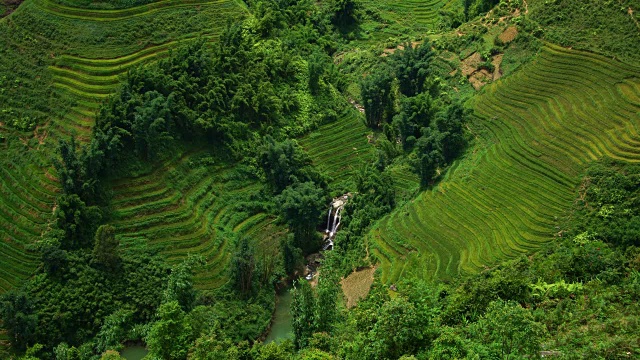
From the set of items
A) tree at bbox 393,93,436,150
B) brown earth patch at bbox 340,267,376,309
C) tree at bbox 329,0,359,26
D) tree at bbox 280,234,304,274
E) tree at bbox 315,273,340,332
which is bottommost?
brown earth patch at bbox 340,267,376,309

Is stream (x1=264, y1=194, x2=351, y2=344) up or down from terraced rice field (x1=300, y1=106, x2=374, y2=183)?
down

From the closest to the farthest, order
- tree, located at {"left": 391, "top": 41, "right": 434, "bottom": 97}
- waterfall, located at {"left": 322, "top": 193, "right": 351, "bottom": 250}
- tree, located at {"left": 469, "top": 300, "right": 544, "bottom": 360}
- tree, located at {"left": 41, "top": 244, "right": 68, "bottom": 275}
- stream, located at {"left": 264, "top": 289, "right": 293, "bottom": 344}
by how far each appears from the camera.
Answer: tree, located at {"left": 469, "top": 300, "right": 544, "bottom": 360} < tree, located at {"left": 41, "top": 244, "right": 68, "bottom": 275} < stream, located at {"left": 264, "top": 289, "right": 293, "bottom": 344} < waterfall, located at {"left": 322, "top": 193, "right": 351, "bottom": 250} < tree, located at {"left": 391, "top": 41, "right": 434, "bottom": 97}

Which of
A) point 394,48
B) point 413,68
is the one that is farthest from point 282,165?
point 394,48

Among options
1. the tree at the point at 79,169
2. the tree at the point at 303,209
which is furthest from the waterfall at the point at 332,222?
the tree at the point at 79,169

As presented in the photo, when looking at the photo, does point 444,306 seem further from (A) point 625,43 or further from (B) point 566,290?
(A) point 625,43

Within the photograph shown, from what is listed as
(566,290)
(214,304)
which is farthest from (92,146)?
(566,290)

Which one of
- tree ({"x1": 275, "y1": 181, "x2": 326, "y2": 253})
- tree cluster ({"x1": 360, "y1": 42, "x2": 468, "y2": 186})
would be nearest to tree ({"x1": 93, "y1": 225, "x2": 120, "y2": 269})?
tree ({"x1": 275, "y1": 181, "x2": 326, "y2": 253})

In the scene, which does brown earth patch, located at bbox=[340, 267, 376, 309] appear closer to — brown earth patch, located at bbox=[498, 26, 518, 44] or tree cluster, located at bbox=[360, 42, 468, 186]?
tree cluster, located at bbox=[360, 42, 468, 186]
